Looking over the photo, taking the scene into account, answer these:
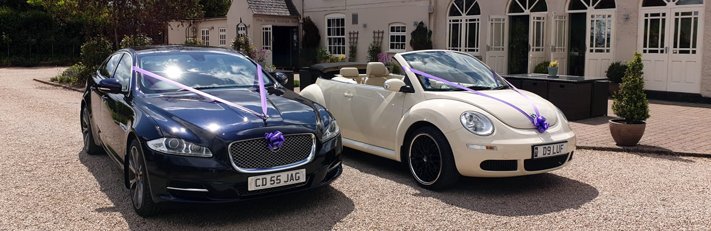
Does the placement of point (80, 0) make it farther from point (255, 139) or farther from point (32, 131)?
point (255, 139)

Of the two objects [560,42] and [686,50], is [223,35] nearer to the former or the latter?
[560,42]

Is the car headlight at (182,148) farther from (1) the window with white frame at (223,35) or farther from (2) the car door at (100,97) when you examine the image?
(1) the window with white frame at (223,35)

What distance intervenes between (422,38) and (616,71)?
7.21 m

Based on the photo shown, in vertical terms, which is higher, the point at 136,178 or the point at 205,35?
the point at 205,35

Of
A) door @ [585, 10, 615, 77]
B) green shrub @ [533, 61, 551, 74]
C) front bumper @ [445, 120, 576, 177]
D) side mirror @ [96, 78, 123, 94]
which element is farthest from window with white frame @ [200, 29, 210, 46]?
front bumper @ [445, 120, 576, 177]

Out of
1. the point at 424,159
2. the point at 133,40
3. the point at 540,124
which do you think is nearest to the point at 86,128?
the point at 424,159

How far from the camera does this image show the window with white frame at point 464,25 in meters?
19.8

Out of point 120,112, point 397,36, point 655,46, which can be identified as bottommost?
point 120,112

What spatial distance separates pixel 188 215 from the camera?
5.16m

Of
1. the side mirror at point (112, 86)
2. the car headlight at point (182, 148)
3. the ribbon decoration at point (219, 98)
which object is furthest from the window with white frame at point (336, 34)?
the car headlight at point (182, 148)

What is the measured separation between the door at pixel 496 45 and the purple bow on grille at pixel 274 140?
15157 millimetres

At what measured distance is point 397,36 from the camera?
22.6 m

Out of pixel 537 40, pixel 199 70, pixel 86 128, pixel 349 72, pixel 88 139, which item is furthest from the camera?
pixel 537 40

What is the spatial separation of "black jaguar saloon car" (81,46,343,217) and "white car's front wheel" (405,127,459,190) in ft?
3.28
